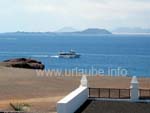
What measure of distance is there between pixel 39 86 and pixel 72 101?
947 inches

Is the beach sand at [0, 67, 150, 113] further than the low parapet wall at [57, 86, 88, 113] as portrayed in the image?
Yes

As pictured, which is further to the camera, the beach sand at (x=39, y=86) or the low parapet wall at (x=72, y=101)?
the beach sand at (x=39, y=86)

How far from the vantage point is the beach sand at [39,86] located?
35.7 metres

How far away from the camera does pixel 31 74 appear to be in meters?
56.8

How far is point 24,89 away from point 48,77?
9.64m

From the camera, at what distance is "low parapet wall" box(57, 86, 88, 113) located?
66.2ft

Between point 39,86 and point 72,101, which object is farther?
point 39,86

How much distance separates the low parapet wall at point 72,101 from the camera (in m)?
20.2

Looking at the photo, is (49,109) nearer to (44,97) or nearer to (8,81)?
(44,97)

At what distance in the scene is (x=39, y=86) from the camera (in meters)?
45.6

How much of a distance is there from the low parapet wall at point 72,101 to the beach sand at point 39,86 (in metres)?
6.66

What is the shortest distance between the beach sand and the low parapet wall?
666 centimetres

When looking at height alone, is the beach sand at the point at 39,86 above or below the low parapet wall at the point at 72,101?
below

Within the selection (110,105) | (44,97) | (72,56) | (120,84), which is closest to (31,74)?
(120,84)
